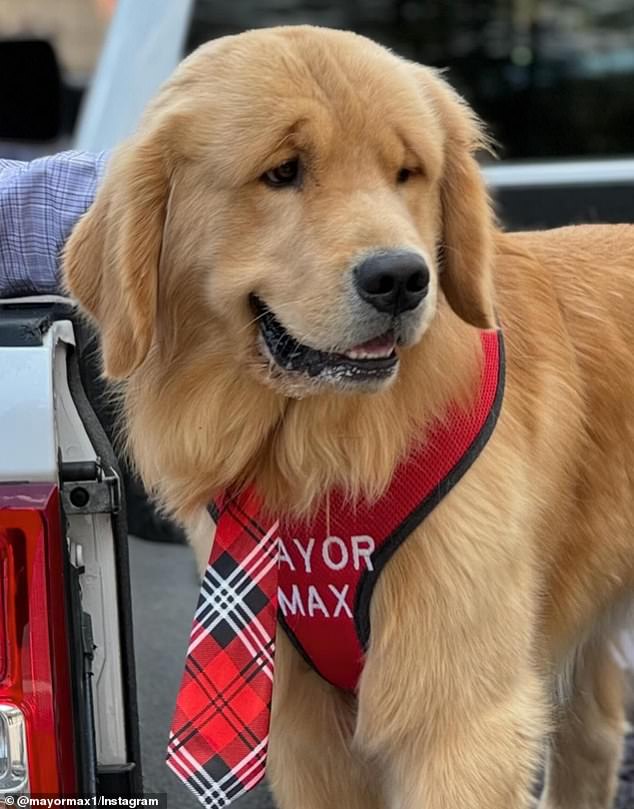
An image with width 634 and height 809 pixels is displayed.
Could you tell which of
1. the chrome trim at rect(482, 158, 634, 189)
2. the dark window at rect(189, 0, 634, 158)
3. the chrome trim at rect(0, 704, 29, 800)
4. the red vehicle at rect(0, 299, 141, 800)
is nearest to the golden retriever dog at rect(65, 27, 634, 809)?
the red vehicle at rect(0, 299, 141, 800)

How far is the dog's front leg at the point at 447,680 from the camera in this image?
2.29 metres

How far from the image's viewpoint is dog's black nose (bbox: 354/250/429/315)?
2.04 meters

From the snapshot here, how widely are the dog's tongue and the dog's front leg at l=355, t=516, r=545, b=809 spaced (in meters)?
0.36

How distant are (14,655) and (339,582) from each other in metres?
0.65

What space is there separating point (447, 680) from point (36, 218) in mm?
1168

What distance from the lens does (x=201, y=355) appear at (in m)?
2.35

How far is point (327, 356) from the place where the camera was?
7.15ft

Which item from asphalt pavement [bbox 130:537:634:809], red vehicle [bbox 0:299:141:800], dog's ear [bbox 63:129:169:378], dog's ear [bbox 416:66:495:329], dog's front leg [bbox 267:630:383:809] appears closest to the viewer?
red vehicle [bbox 0:299:141:800]

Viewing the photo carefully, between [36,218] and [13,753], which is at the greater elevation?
[36,218]

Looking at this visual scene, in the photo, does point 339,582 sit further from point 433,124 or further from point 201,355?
point 433,124

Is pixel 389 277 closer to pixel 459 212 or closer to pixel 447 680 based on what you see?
pixel 459 212

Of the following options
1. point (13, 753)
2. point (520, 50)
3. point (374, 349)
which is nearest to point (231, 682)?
point (13, 753)

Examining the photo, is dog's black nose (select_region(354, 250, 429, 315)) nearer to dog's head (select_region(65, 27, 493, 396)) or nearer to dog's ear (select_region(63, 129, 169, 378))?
dog's head (select_region(65, 27, 493, 396))

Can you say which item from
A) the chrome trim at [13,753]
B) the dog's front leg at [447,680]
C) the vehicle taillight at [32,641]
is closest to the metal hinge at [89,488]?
the vehicle taillight at [32,641]
